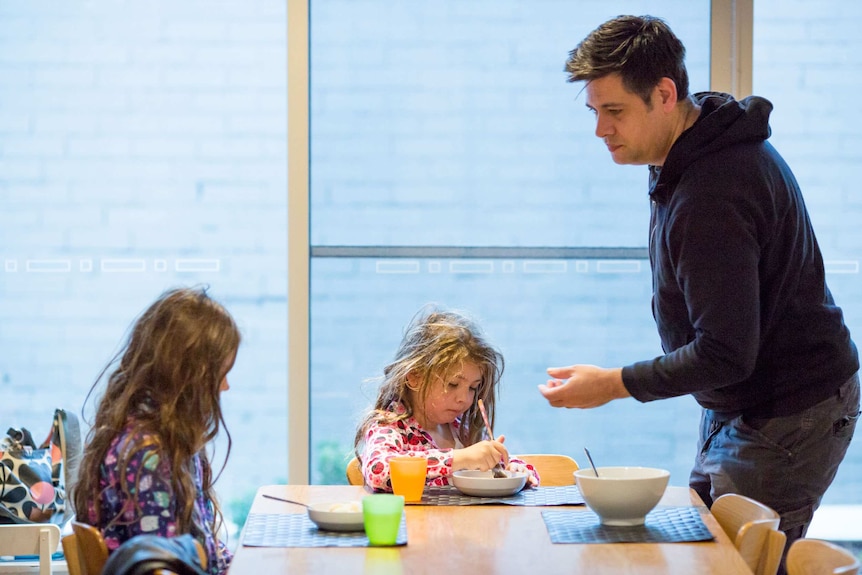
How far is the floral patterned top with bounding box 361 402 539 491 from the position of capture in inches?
84.2

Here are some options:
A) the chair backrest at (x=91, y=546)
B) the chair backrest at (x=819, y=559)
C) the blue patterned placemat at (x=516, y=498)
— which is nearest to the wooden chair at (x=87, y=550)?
the chair backrest at (x=91, y=546)

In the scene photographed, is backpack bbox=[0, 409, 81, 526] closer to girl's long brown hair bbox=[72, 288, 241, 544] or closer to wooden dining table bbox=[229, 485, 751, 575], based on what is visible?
girl's long brown hair bbox=[72, 288, 241, 544]

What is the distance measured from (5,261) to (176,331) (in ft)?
5.80

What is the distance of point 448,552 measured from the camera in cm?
164

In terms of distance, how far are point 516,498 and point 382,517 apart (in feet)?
1.63

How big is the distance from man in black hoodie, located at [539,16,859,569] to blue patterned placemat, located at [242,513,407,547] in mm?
506

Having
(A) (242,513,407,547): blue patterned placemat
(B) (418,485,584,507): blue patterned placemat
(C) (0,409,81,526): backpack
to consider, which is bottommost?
(C) (0,409,81,526): backpack

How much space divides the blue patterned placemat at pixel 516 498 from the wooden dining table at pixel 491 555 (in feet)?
0.46

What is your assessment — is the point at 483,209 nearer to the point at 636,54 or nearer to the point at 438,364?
the point at 438,364

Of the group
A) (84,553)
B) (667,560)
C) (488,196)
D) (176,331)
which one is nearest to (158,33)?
(488,196)

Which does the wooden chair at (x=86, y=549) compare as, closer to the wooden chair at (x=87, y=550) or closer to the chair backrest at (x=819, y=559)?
the wooden chair at (x=87, y=550)

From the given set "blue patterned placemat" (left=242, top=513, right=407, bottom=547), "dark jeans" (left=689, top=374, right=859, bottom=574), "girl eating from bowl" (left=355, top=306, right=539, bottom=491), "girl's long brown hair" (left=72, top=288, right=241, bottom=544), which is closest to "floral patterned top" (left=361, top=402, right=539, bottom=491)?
"girl eating from bowl" (left=355, top=306, right=539, bottom=491)

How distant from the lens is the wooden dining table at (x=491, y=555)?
1.54m

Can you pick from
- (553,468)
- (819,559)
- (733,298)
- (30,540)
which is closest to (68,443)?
(30,540)
